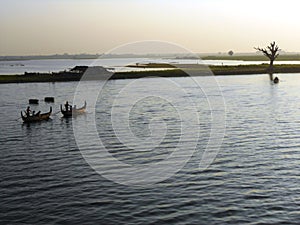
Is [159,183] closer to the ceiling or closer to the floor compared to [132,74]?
closer to the floor

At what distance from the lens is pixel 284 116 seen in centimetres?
5375

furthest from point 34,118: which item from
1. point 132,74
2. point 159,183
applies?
point 132,74

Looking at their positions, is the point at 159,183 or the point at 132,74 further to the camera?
the point at 132,74

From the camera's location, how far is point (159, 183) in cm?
2642

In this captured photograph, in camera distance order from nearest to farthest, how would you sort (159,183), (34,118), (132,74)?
(159,183), (34,118), (132,74)

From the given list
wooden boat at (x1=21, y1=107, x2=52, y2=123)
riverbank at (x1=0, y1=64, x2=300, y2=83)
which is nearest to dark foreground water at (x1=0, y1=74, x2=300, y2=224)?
wooden boat at (x1=21, y1=107, x2=52, y2=123)

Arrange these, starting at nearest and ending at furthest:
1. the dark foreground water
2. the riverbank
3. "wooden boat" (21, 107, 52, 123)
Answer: the dark foreground water, "wooden boat" (21, 107, 52, 123), the riverbank

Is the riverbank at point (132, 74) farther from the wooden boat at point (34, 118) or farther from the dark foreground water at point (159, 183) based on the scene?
the dark foreground water at point (159, 183)

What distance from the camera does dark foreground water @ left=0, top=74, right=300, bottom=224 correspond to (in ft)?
69.6

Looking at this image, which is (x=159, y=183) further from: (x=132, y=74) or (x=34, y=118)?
(x=132, y=74)

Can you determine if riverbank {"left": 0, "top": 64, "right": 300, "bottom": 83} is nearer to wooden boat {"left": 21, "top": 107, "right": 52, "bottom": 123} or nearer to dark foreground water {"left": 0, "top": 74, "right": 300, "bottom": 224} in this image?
wooden boat {"left": 21, "top": 107, "right": 52, "bottom": 123}

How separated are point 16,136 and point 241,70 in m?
119

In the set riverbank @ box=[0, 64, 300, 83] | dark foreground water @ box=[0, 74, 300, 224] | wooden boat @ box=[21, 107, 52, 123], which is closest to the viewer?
dark foreground water @ box=[0, 74, 300, 224]

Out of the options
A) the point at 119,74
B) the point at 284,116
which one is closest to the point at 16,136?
the point at 284,116
